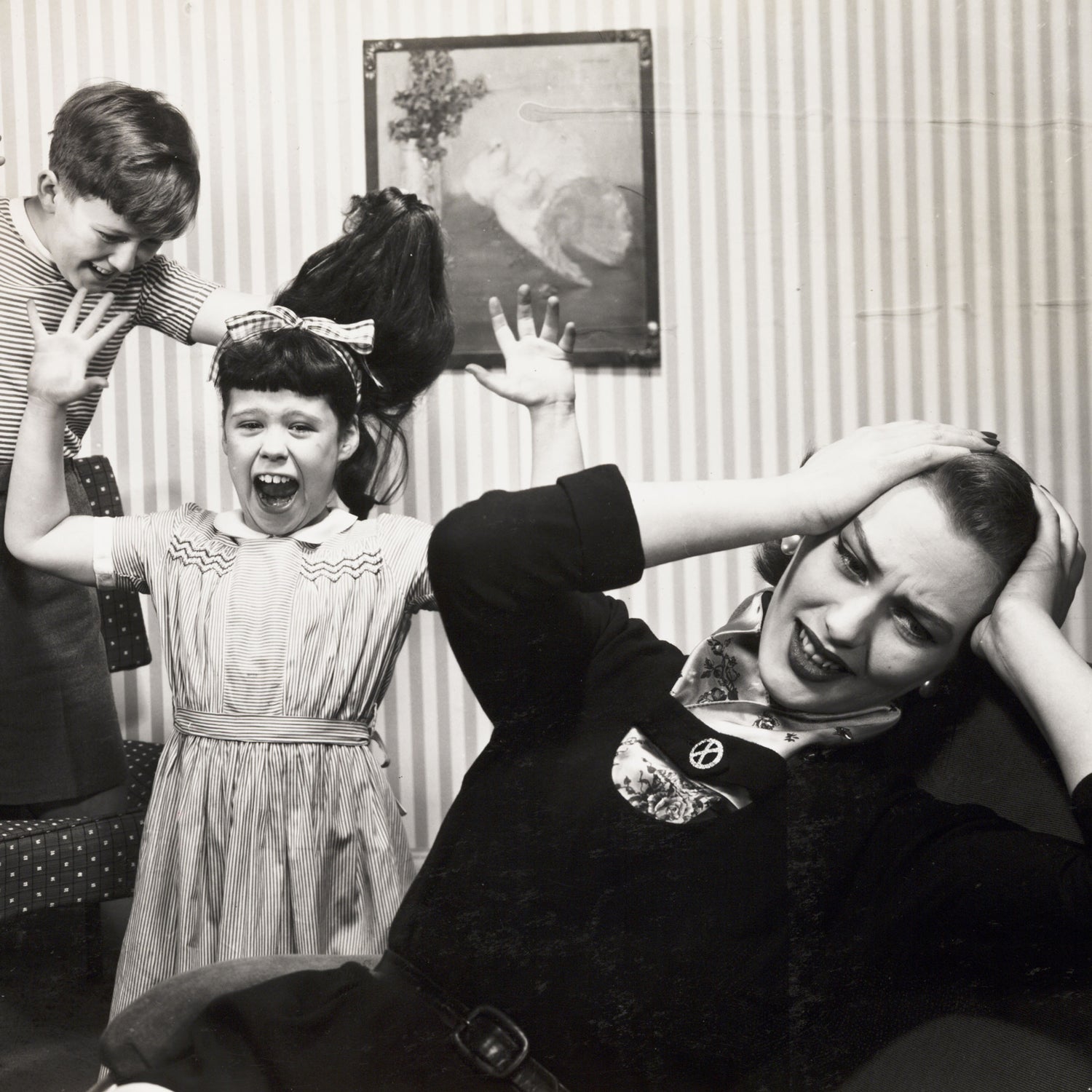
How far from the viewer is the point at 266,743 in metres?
1.15

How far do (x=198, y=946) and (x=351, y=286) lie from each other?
2.39 feet

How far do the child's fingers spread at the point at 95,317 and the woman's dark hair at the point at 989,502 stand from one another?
0.83 metres

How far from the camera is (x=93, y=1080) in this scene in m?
1.09

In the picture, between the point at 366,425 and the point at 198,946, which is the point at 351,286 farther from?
the point at 198,946

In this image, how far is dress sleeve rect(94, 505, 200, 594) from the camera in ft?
3.79

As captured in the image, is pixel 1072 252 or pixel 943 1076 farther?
pixel 1072 252

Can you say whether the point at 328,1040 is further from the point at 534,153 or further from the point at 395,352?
the point at 534,153

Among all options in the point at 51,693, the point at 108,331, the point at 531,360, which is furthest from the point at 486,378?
the point at 51,693

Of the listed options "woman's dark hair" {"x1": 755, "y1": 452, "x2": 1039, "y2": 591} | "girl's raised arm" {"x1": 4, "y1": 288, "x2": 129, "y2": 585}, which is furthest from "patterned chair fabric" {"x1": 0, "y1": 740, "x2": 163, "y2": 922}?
"woman's dark hair" {"x1": 755, "y1": 452, "x2": 1039, "y2": 591}

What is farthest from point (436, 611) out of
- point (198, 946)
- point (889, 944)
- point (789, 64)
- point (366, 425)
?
point (789, 64)

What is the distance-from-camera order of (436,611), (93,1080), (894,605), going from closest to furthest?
(894,605), (93,1080), (436,611)

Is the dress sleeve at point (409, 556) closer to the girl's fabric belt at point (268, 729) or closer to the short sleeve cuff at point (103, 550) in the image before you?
the girl's fabric belt at point (268, 729)

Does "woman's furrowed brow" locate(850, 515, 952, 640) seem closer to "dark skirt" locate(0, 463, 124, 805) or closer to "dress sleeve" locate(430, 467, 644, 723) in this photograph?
"dress sleeve" locate(430, 467, 644, 723)

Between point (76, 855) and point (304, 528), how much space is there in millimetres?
444
